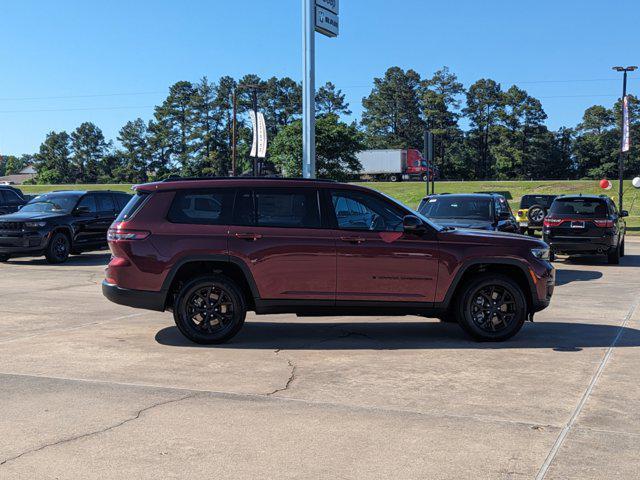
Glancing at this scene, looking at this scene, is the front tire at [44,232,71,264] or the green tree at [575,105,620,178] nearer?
the front tire at [44,232,71,264]

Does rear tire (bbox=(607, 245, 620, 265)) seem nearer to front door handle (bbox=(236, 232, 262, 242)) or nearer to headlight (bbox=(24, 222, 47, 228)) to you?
front door handle (bbox=(236, 232, 262, 242))

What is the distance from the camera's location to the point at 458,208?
44.7 ft

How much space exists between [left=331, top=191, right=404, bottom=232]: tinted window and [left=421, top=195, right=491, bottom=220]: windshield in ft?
19.6

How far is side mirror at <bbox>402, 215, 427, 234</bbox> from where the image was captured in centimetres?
744

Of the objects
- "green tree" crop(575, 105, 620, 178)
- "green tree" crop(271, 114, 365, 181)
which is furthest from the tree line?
"green tree" crop(271, 114, 365, 181)

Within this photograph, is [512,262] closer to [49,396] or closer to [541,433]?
[541,433]

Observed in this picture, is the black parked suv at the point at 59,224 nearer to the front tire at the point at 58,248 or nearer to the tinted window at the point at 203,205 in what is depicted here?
the front tire at the point at 58,248

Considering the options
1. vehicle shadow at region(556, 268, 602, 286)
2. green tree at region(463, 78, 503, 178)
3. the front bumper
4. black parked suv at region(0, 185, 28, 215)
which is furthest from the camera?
green tree at region(463, 78, 503, 178)

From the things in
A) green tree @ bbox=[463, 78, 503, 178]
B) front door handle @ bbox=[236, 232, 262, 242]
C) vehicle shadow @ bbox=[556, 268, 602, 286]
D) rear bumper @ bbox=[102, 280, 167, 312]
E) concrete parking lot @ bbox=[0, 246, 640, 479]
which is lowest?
concrete parking lot @ bbox=[0, 246, 640, 479]

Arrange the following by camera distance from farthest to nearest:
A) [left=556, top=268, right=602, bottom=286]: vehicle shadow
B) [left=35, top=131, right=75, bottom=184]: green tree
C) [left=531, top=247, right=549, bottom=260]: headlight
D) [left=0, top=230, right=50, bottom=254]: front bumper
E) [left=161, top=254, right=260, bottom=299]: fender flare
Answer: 1. [left=35, top=131, right=75, bottom=184]: green tree
2. [left=0, top=230, right=50, bottom=254]: front bumper
3. [left=556, top=268, right=602, bottom=286]: vehicle shadow
4. [left=531, top=247, right=549, bottom=260]: headlight
5. [left=161, top=254, right=260, bottom=299]: fender flare

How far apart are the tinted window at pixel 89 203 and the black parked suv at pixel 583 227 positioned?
11.9m

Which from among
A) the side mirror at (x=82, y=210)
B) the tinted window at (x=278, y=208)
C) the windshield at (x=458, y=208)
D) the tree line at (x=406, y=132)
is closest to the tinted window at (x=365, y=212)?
the tinted window at (x=278, y=208)

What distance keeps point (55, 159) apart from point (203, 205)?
125925mm

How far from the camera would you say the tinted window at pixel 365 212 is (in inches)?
299
